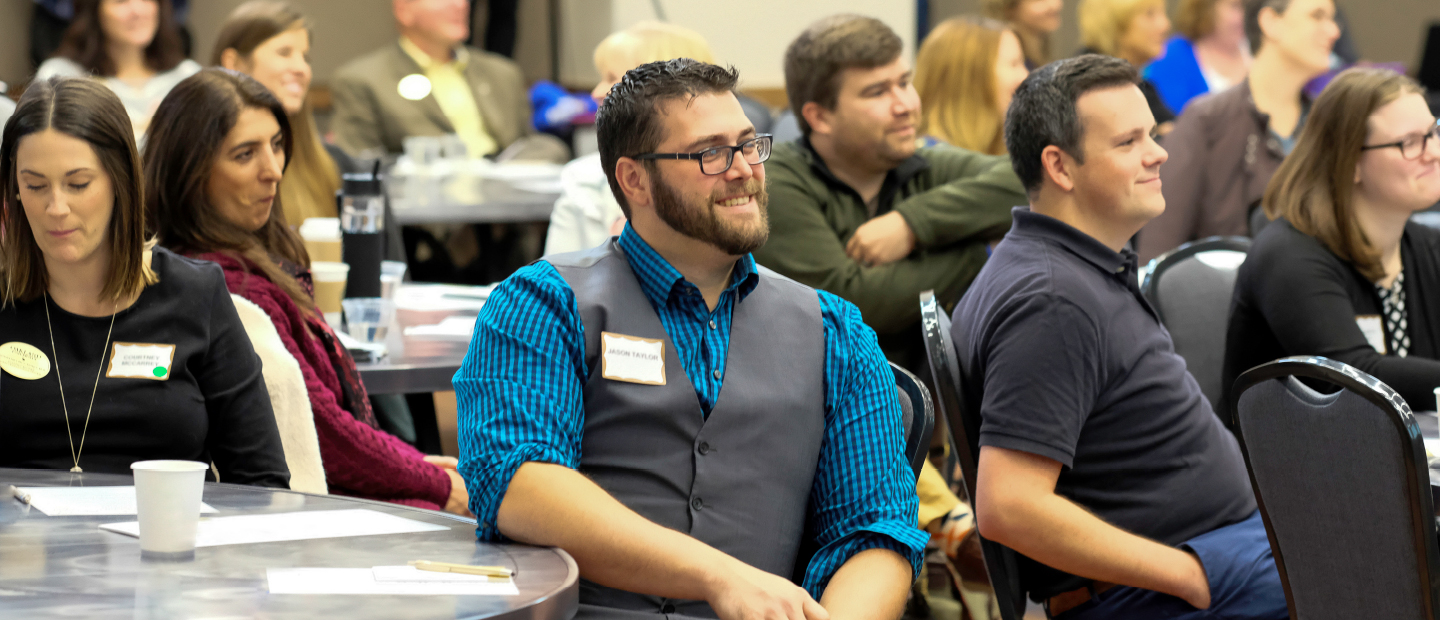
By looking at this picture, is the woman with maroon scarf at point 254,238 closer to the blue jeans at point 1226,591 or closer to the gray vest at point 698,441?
the gray vest at point 698,441

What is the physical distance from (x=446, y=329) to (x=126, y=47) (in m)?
3.60

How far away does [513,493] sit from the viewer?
5.08 feet

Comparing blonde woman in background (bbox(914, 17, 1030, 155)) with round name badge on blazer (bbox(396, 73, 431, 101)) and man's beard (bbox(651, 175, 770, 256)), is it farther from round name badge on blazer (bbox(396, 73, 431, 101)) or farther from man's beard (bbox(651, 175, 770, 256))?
round name badge on blazer (bbox(396, 73, 431, 101))

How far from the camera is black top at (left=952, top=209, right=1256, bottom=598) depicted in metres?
1.91

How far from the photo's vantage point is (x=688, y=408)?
1.68 m

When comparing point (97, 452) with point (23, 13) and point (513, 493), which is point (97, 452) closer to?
point (513, 493)

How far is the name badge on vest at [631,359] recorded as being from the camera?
167 centimetres

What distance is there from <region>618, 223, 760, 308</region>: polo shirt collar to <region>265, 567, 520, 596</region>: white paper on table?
1.69 feet

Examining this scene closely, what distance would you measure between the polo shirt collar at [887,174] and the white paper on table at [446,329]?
88cm

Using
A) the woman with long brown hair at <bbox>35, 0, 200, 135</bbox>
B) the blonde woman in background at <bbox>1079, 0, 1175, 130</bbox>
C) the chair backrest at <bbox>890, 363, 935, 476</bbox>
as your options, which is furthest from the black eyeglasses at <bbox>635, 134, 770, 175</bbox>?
the blonde woman in background at <bbox>1079, 0, 1175, 130</bbox>

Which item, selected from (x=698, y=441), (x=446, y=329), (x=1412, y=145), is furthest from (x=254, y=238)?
(x=1412, y=145)

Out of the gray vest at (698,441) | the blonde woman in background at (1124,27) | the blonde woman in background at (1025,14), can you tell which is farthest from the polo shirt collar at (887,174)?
the blonde woman in background at (1124,27)

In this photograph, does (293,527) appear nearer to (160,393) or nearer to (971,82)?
(160,393)

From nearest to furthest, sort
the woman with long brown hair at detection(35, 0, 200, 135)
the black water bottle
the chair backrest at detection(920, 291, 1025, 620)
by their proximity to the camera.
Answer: the chair backrest at detection(920, 291, 1025, 620) < the black water bottle < the woman with long brown hair at detection(35, 0, 200, 135)
